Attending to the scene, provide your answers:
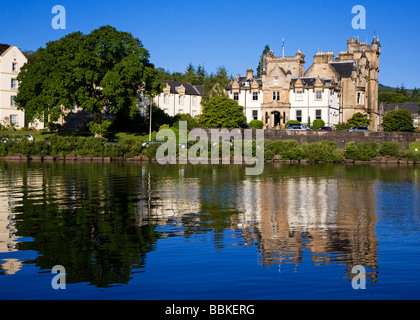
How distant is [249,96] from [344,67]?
67.0 feet

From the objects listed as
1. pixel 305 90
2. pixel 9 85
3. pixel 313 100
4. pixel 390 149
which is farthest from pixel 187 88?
pixel 390 149

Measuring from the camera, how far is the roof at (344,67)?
4368 inches

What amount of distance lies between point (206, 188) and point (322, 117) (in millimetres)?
66352

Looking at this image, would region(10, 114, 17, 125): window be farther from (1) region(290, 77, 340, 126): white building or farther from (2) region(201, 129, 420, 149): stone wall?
(1) region(290, 77, 340, 126): white building

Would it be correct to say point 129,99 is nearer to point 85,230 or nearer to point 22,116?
point 22,116

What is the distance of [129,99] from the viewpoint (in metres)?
81.7

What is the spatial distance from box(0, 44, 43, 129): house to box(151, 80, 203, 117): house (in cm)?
2667

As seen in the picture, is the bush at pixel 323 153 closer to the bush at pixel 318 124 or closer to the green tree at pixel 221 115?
the green tree at pixel 221 115

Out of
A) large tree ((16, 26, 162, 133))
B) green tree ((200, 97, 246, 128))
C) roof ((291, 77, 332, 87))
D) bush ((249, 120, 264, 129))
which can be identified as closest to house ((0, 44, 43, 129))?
large tree ((16, 26, 162, 133))

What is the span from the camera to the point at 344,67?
367 ft

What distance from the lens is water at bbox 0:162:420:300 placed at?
1489cm

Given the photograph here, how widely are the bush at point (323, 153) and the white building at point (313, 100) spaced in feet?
75.4

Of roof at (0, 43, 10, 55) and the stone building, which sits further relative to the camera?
the stone building
